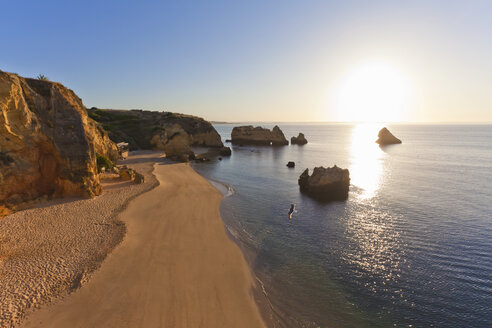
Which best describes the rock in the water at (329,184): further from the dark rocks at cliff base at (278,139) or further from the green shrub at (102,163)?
the dark rocks at cliff base at (278,139)

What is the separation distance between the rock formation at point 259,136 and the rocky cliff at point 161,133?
74.7ft

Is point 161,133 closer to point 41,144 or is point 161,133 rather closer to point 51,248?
point 41,144

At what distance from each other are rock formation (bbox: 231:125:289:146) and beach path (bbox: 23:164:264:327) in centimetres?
8898

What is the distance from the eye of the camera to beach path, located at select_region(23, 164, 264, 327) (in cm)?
954

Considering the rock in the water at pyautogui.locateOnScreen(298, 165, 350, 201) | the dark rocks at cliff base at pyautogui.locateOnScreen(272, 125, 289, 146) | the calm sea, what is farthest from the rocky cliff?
the rock in the water at pyautogui.locateOnScreen(298, 165, 350, 201)

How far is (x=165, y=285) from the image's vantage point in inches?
458

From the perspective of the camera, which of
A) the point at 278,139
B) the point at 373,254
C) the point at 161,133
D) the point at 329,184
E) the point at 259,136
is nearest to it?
the point at 373,254

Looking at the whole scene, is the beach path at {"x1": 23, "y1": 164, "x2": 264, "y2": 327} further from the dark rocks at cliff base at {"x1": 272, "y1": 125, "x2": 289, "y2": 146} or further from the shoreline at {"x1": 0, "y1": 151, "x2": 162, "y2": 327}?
the dark rocks at cliff base at {"x1": 272, "y1": 125, "x2": 289, "y2": 146}

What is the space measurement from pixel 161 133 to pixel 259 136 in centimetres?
5202

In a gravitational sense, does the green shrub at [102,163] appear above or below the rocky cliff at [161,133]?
below

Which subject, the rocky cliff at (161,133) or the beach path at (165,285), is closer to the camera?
the beach path at (165,285)

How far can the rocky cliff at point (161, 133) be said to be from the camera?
2267 inches

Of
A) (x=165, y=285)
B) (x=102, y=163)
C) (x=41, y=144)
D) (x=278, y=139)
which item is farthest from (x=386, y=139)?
(x=41, y=144)

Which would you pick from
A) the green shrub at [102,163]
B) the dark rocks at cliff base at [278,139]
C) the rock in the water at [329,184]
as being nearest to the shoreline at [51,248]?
the green shrub at [102,163]
